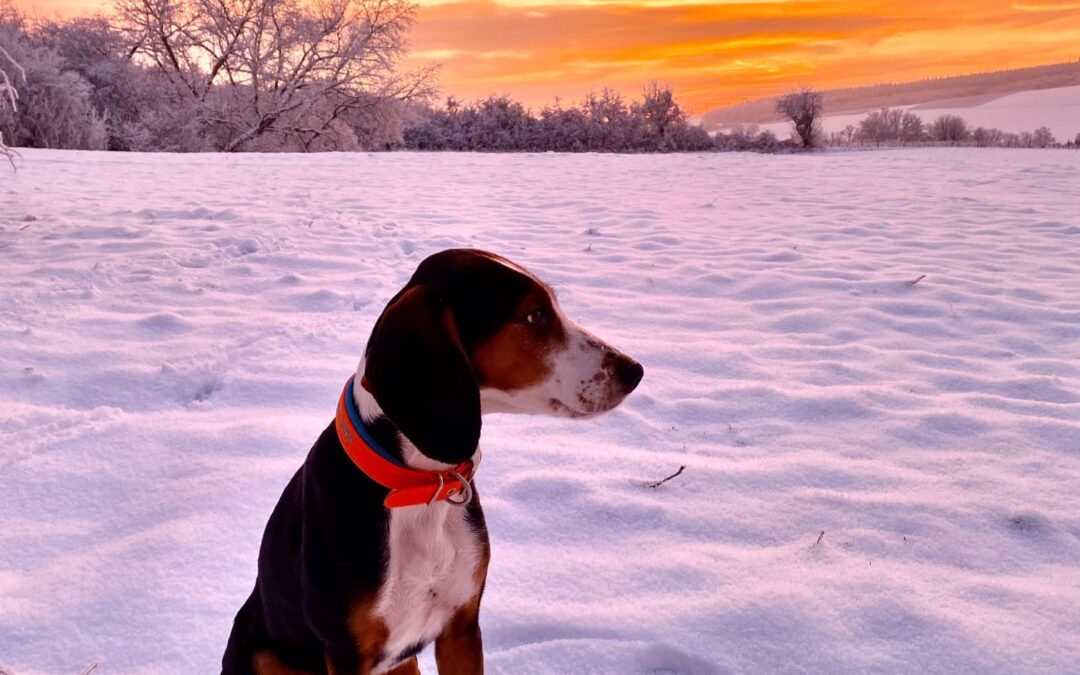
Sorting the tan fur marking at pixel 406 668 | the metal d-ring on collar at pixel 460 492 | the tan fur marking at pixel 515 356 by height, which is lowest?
the tan fur marking at pixel 406 668

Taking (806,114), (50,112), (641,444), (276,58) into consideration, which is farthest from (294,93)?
(641,444)

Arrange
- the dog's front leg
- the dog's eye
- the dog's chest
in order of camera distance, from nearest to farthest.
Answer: the dog's chest < the dog's front leg < the dog's eye

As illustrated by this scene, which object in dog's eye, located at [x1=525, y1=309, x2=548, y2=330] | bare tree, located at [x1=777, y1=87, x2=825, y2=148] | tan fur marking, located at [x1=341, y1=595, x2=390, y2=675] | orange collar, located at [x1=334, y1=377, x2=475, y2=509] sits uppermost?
bare tree, located at [x1=777, y1=87, x2=825, y2=148]

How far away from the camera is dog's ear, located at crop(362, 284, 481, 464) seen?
187 cm

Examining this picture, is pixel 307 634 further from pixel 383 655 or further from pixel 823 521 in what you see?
pixel 823 521

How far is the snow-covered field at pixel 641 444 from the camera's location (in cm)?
252

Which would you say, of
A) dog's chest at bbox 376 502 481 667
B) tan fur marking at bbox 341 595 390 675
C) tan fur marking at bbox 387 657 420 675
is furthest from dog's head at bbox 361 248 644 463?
tan fur marking at bbox 387 657 420 675

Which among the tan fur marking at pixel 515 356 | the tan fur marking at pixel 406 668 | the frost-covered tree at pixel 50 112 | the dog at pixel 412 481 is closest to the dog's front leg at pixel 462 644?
the dog at pixel 412 481

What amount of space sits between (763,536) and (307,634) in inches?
74.0

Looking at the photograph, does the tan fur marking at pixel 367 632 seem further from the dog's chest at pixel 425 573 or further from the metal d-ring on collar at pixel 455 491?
the metal d-ring on collar at pixel 455 491

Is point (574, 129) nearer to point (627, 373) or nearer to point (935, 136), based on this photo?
point (935, 136)

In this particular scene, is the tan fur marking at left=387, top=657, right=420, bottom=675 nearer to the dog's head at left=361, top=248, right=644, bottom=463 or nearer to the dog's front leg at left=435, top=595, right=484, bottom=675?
the dog's front leg at left=435, top=595, right=484, bottom=675

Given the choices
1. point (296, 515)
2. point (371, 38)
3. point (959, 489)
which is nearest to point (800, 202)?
point (959, 489)

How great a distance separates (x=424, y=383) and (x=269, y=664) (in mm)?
1069
